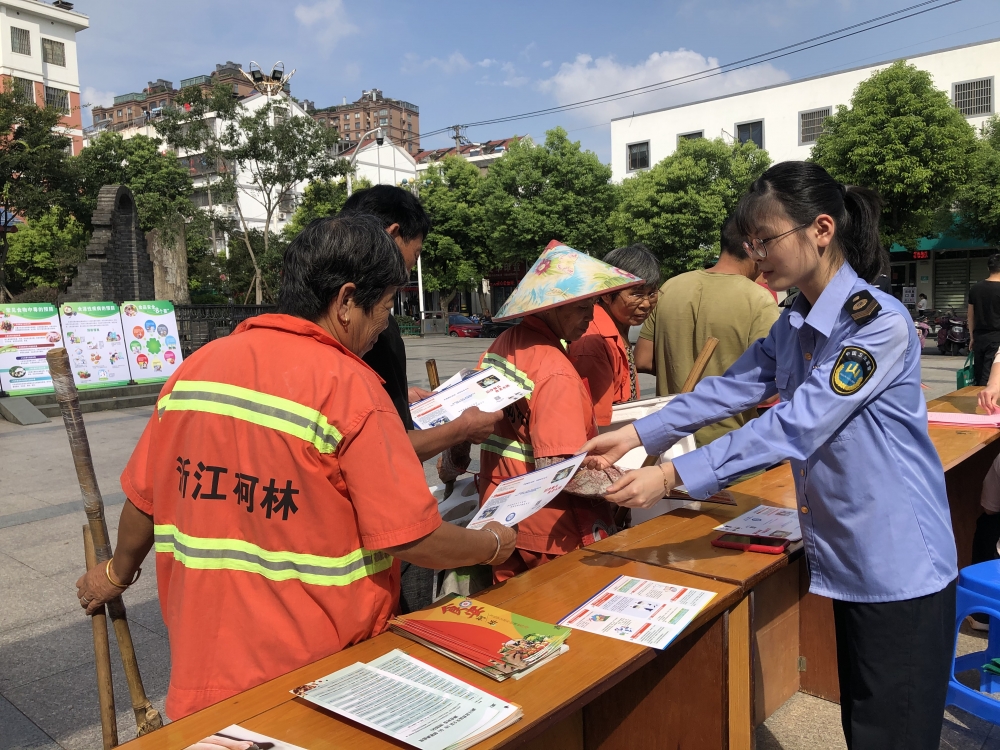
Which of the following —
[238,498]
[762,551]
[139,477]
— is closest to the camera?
[238,498]

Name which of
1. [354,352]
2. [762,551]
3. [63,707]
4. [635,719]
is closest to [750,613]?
[762,551]

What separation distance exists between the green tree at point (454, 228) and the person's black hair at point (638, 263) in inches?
1287

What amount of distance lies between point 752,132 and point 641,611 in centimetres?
3398

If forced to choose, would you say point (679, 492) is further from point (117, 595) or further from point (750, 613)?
point (117, 595)

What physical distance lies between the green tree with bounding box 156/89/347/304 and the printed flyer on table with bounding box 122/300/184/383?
10.5 m

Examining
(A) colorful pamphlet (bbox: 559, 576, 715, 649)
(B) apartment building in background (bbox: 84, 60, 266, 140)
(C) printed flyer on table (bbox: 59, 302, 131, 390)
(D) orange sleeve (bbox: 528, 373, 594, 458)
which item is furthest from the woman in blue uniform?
(B) apartment building in background (bbox: 84, 60, 266, 140)

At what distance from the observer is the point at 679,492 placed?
2.83 metres

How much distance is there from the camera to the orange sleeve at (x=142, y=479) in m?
1.64

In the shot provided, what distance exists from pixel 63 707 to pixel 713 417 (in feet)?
9.78

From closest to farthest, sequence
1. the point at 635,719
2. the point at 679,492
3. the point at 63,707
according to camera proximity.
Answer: the point at 635,719, the point at 679,492, the point at 63,707

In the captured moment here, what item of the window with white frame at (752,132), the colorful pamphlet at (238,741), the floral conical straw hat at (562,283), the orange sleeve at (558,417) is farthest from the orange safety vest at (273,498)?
the window with white frame at (752,132)

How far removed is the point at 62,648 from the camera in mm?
3775

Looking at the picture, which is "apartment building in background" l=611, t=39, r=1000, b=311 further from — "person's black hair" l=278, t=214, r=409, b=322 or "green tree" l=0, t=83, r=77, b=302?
"person's black hair" l=278, t=214, r=409, b=322

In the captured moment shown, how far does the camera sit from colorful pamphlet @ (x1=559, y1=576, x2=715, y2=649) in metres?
1.70
